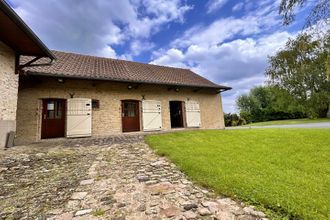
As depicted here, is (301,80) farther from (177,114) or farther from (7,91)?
(7,91)

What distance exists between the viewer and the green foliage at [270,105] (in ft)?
67.9

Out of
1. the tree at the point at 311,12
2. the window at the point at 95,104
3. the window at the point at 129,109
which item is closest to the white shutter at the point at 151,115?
the window at the point at 129,109

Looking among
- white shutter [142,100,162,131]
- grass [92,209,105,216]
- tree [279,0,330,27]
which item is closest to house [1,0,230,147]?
white shutter [142,100,162,131]

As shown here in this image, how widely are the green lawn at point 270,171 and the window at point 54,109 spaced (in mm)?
4830

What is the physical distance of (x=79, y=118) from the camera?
7.99m

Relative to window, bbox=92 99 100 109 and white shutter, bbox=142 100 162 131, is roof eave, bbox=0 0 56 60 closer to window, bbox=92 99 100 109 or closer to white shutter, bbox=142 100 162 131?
window, bbox=92 99 100 109

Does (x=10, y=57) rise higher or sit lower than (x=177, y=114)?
higher

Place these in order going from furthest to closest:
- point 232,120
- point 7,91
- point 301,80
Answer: point 301,80, point 232,120, point 7,91

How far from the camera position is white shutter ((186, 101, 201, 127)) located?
10.7 meters

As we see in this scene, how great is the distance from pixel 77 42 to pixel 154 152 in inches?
324

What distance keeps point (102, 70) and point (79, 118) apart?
2.82 meters

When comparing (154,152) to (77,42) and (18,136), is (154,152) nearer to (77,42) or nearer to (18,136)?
(18,136)

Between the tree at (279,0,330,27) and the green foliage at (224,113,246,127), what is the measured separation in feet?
50.6

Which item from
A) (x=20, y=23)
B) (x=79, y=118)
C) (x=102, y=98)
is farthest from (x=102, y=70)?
(x=20, y=23)
